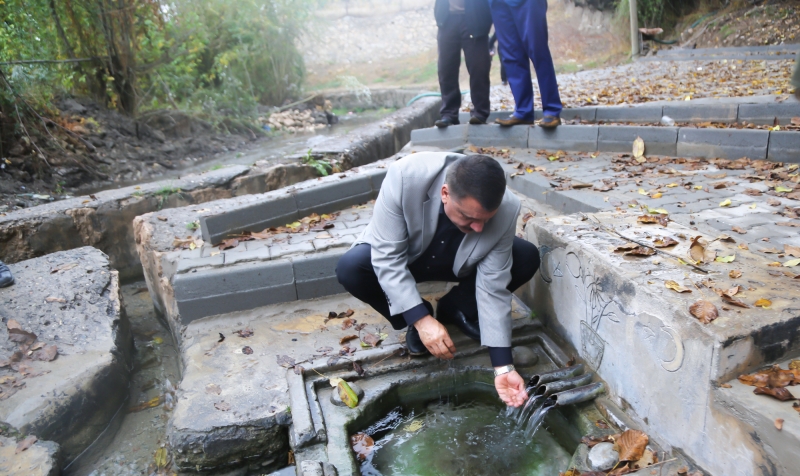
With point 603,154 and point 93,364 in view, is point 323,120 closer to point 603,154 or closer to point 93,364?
point 603,154

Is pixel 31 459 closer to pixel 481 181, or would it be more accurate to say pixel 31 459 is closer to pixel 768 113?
pixel 481 181

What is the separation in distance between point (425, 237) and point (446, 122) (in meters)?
3.55

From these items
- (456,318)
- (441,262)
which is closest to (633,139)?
(456,318)

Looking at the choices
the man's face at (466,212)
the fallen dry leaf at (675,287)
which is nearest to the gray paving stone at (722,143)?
the fallen dry leaf at (675,287)

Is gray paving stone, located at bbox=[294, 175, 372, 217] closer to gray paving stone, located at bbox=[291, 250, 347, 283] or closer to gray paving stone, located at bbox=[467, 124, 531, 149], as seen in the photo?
gray paving stone, located at bbox=[291, 250, 347, 283]

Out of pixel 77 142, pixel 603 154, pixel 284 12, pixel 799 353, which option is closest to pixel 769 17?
pixel 603 154

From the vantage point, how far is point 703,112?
5195mm

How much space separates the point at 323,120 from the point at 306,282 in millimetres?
10138

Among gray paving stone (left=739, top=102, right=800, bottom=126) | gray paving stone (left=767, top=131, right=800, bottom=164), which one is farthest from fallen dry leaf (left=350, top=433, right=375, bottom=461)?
gray paving stone (left=739, top=102, right=800, bottom=126)

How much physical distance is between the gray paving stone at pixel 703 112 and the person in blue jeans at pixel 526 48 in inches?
48.6

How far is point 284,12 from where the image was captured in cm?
1325

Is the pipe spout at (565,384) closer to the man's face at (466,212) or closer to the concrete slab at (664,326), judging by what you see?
the concrete slab at (664,326)

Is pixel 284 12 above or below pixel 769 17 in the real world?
above

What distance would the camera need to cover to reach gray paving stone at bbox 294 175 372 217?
172 inches
